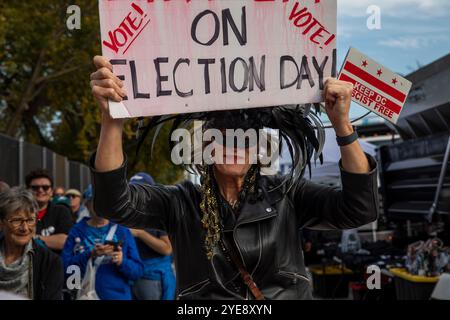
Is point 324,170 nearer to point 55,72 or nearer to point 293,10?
point 55,72

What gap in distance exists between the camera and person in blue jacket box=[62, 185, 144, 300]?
478 cm

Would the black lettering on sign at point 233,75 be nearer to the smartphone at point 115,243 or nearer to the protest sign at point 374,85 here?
the protest sign at point 374,85

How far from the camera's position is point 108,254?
476cm

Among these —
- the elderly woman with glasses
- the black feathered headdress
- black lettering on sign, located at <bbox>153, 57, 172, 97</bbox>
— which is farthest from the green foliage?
black lettering on sign, located at <bbox>153, 57, 172, 97</bbox>

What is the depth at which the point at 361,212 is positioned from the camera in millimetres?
2207

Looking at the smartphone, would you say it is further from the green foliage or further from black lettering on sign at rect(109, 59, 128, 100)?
the green foliage

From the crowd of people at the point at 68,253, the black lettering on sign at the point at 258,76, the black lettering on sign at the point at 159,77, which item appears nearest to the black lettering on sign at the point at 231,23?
the black lettering on sign at the point at 258,76

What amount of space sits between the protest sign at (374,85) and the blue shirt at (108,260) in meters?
2.97

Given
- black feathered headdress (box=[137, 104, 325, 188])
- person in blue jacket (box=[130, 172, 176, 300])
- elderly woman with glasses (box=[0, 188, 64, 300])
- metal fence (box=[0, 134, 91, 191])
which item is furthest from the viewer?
metal fence (box=[0, 134, 91, 191])

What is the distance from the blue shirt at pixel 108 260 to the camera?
4.81 m

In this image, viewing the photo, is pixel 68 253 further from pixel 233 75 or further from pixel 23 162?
pixel 23 162

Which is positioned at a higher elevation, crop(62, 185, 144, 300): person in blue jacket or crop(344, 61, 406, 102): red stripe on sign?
crop(344, 61, 406, 102): red stripe on sign

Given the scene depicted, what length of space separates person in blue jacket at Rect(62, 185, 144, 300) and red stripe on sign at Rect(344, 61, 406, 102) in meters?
2.93

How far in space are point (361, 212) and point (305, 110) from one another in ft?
1.50
